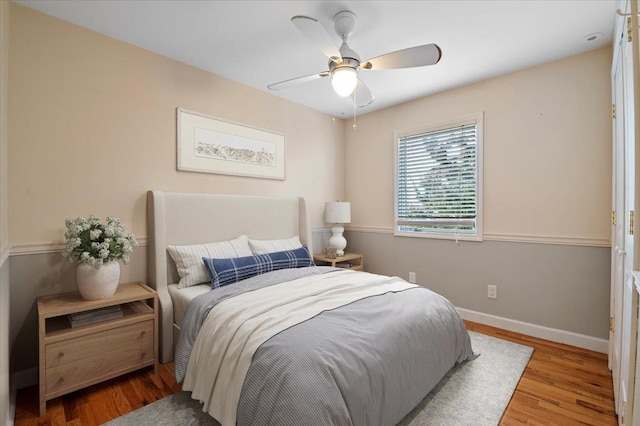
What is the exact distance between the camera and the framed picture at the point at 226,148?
2.90m

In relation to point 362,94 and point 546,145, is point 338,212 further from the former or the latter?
point 546,145

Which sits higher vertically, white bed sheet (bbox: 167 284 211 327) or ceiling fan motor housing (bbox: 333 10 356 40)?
ceiling fan motor housing (bbox: 333 10 356 40)

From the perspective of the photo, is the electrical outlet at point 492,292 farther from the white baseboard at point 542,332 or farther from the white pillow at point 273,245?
the white pillow at point 273,245

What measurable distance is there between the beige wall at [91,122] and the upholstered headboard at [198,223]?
7.2 inches

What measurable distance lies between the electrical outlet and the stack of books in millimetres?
3357

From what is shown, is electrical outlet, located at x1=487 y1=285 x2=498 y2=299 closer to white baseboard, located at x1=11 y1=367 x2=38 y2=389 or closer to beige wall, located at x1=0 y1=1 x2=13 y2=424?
beige wall, located at x1=0 y1=1 x2=13 y2=424

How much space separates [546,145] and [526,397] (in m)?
2.16

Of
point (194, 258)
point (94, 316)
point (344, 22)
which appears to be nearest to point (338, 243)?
point (194, 258)

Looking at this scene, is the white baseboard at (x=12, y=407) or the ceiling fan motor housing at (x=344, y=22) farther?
the ceiling fan motor housing at (x=344, y=22)

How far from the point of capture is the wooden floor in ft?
5.90

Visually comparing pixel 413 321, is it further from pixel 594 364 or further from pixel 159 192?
pixel 159 192

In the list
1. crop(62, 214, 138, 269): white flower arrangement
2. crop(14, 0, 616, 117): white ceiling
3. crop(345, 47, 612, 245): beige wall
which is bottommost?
crop(62, 214, 138, 269): white flower arrangement

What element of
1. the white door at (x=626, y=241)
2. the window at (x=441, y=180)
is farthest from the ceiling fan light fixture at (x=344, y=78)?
the window at (x=441, y=180)

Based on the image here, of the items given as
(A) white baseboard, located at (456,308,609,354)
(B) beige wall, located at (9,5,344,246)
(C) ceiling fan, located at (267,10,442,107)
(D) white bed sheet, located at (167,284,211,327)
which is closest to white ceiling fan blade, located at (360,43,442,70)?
(C) ceiling fan, located at (267,10,442,107)
